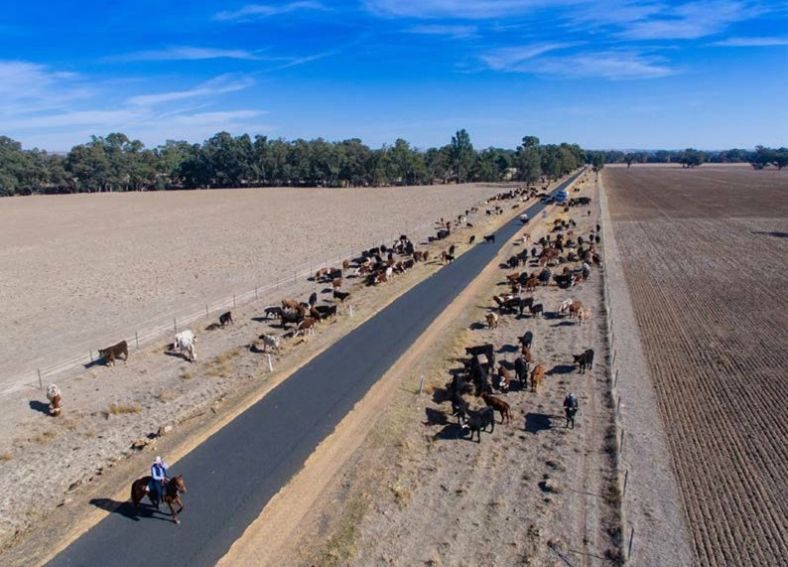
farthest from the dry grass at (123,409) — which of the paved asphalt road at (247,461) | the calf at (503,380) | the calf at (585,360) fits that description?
the calf at (585,360)

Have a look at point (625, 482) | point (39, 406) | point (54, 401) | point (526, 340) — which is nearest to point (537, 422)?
point (625, 482)

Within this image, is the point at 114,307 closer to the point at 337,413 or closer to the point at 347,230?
the point at 337,413

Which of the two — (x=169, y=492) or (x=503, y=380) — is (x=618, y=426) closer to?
(x=503, y=380)

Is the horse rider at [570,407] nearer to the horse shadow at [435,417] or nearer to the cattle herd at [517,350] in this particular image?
the cattle herd at [517,350]

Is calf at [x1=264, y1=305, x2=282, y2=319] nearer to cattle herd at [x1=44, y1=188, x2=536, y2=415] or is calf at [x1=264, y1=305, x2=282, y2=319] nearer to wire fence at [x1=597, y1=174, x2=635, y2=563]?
cattle herd at [x1=44, y1=188, x2=536, y2=415]

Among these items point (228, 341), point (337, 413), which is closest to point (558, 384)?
point (337, 413)

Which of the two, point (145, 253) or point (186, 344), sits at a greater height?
point (145, 253)

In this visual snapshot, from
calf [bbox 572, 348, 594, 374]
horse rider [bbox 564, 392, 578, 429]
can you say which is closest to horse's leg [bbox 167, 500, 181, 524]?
horse rider [bbox 564, 392, 578, 429]
